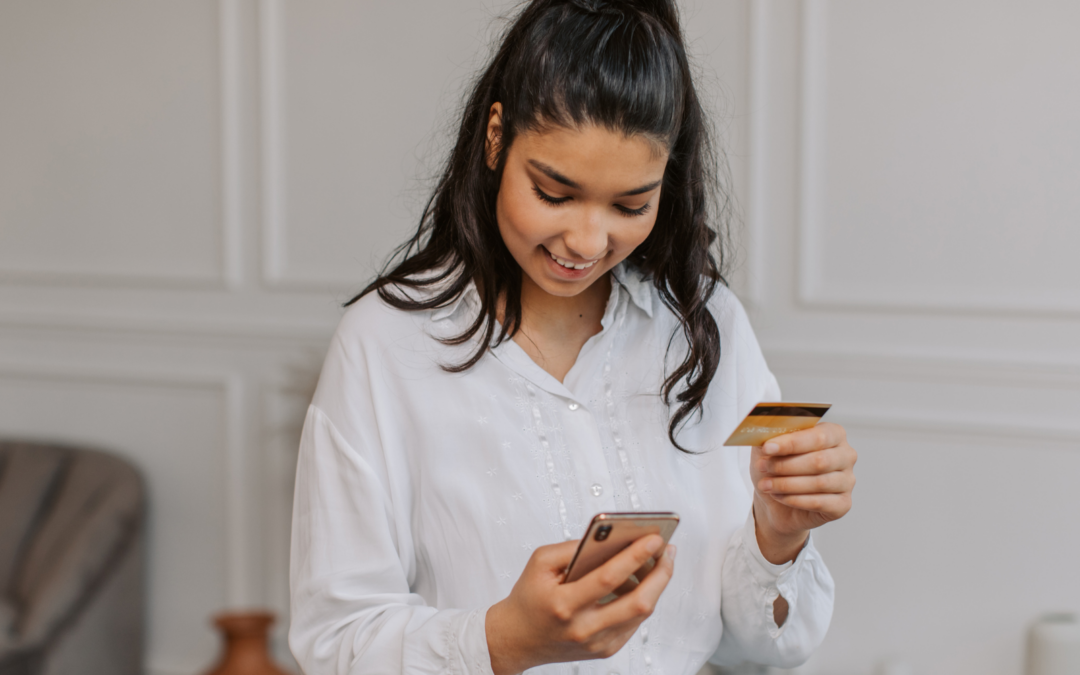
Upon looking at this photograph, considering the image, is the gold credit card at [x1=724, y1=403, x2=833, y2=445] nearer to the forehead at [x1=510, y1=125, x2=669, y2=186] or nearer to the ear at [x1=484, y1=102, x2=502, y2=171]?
the forehead at [x1=510, y1=125, x2=669, y2=186]

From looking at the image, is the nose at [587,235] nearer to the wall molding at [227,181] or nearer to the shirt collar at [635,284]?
the shirt collar at [635,284]

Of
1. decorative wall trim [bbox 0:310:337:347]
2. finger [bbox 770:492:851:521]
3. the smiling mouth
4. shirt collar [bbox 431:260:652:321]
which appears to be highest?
the smiling mouth

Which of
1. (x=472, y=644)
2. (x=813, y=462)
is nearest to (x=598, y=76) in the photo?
(x=813, y=462)

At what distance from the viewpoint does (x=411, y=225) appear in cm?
226

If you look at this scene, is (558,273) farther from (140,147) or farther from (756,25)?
(140,147)

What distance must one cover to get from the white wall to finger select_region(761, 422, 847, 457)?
27.3 inches

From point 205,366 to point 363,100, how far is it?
85 centimetres

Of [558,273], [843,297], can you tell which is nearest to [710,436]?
[558,273]

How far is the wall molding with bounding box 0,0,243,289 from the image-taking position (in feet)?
7.67

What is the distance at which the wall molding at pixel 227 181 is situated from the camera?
2.34m

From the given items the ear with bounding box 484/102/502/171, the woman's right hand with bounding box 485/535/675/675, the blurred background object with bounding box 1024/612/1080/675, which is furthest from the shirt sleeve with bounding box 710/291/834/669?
the blurred background object with bounding box 1024/612/1080/675

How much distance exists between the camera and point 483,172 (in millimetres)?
1070

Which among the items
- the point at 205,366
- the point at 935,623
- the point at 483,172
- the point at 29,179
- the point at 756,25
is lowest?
the point at 935,623

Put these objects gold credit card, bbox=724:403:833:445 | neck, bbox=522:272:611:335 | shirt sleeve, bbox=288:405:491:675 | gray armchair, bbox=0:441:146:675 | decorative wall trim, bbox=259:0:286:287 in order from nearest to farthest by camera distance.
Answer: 1. gold credit card, bbox=724:403:833:445
2. shirt sleeve, bbox=288:405:491:675
3. neck, bbox=522:272:611:335
4. gray armchair, bbox=0:441:146:675
5. decorative wall trim, bbox=259:0:286:287
